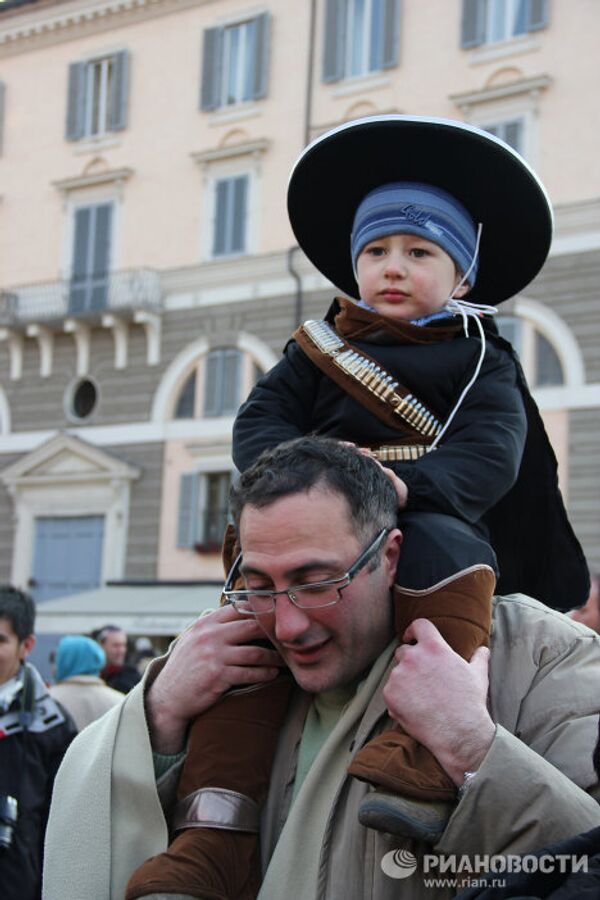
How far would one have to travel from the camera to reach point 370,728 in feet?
8.52

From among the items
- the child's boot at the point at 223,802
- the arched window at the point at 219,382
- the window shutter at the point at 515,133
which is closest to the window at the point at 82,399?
the arched window at the point at 219,382

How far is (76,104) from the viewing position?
79.9 feet

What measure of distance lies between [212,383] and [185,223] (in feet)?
10.2

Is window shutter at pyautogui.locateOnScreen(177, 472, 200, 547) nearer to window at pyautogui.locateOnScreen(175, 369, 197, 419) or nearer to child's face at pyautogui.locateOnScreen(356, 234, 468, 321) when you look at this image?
A: window at pyautogui.locateOnScreen(175, 369, 197, 419)

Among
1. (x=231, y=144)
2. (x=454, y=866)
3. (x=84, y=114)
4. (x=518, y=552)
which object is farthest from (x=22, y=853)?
(x=84, y=114)

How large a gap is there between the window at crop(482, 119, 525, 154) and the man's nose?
59.9ft

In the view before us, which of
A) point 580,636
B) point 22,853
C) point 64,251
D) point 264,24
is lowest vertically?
point 22,853

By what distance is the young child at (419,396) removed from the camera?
8.63 ft

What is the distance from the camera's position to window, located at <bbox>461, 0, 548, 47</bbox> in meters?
20.3

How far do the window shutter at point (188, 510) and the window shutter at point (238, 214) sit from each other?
4208 millimetres

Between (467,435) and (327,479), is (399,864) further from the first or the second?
(467,435)

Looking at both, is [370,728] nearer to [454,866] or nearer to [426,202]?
[454,866]

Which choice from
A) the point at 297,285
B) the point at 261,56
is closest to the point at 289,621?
the point at 297,285

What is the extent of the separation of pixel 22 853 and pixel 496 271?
9.79ft
